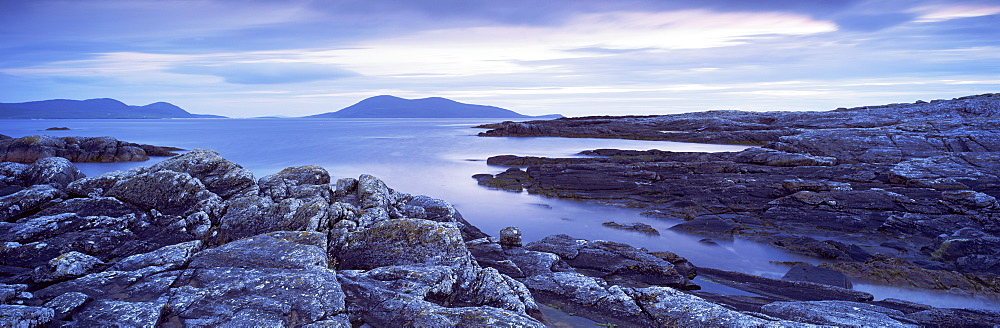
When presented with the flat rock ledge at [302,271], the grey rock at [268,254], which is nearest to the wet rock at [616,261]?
the flat rock ledge at [302,271]

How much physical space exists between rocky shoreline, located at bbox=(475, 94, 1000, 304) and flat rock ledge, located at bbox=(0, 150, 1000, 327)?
4.72 m

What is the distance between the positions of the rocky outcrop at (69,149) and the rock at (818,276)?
4595 cm

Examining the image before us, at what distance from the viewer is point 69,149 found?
123 ft

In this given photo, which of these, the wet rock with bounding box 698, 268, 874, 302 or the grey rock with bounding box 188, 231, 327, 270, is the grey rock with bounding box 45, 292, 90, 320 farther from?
the wet rock with bounding box 698, 268, 874, 302

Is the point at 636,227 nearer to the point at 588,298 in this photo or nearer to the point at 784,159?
the point at 588,298

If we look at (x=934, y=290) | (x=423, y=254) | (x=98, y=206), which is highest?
(x=98, y=206)

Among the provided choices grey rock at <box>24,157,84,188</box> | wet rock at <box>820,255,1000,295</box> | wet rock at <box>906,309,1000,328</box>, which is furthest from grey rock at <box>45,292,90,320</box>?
wet rock at <box>820,255,1000,295</box>

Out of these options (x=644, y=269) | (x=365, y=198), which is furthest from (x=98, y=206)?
(x=644, y=269)

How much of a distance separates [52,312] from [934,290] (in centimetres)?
1754

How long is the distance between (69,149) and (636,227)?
43.5 m

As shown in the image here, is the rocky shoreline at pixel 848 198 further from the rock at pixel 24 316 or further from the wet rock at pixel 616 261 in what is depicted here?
the rock at pixel 24 316

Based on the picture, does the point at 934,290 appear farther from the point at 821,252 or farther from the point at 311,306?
the point at 311,306

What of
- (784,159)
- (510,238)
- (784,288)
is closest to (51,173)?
(510,238)

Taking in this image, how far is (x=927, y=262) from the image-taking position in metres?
13.5
